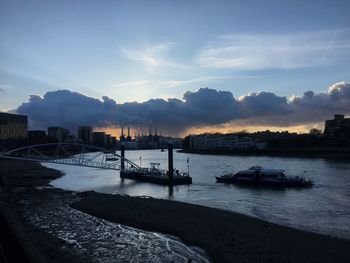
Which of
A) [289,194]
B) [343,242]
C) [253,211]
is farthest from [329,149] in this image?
[343,242]

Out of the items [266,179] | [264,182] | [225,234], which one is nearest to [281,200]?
[264,182]

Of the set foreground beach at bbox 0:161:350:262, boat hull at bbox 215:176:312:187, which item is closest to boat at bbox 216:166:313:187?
boat hull at bbox 215:176:312:187

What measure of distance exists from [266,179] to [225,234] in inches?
1569

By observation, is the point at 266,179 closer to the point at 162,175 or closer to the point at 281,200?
the point at 281,200

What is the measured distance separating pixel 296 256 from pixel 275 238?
4112 millimetres

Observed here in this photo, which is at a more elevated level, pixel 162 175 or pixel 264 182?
pixel 162 175

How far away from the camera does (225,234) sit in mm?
25766

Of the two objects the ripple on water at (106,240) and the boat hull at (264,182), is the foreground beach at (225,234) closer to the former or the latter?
the ripple on water at (106,240)

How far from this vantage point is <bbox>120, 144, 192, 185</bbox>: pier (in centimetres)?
6712

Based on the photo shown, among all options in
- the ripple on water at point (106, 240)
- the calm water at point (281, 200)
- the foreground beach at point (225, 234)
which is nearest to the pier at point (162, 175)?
the calm water at point (281, 200)

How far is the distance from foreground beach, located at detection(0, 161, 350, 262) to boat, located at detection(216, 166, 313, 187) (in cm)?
2666

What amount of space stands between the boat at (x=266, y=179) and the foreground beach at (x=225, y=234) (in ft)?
87.5

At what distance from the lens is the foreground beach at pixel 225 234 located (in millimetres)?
20984

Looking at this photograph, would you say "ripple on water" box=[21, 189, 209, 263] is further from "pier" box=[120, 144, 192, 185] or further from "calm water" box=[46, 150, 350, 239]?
"pier" box=[120, 144, 192, 185]
